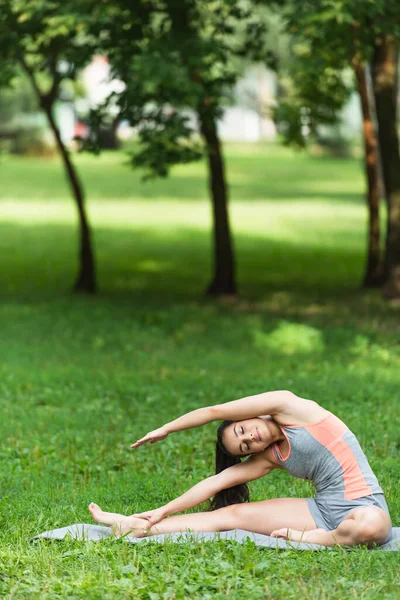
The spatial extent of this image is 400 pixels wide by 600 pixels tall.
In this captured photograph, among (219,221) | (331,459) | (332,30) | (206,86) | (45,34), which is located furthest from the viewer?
(219,221)

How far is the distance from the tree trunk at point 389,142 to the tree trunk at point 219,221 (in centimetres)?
289

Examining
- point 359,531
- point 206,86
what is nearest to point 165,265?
point 206,86

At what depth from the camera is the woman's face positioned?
20.9 ft

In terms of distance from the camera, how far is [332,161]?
215 feet

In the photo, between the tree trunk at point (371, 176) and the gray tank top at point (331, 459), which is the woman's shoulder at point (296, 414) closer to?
the gray tank top at point (331, 459)

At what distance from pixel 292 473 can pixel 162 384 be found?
17.8ft

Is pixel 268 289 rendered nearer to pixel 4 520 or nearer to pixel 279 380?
pixel 279 380

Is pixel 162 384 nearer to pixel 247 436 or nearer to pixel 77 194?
pixel 247 436

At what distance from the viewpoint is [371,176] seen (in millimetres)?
20000

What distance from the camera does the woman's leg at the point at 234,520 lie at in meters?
6.47

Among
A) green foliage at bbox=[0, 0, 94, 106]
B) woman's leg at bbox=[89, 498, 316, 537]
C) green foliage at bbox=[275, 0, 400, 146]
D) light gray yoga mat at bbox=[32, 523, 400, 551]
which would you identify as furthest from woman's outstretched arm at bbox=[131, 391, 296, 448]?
green foliage at bbox=[0, 0, 94, 106]

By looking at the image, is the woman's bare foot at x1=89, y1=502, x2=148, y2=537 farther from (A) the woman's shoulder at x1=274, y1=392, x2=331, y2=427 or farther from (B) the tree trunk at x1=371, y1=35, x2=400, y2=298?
(B) the tree trunk at x1=371, y1=35, x2=400, y2=298

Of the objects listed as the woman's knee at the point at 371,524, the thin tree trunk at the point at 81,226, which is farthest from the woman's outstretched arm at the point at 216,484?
the thin tree trunk at the point at 81,226

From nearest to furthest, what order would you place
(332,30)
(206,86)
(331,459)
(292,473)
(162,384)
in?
(331,459) < (292,473) < (162,384) < (332,30) < (206,86)
